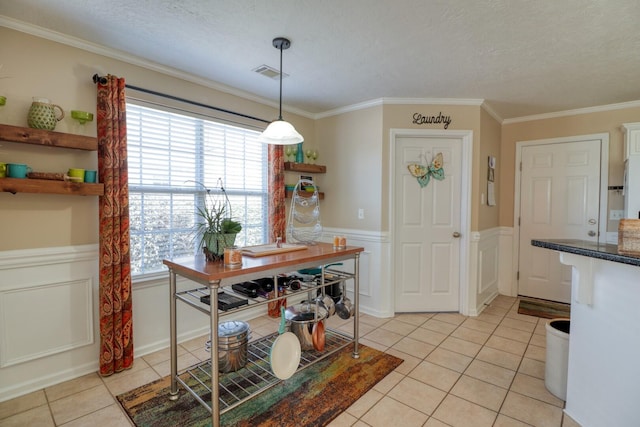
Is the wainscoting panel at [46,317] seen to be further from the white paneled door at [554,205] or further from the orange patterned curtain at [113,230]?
the white paneled door at [554,205]

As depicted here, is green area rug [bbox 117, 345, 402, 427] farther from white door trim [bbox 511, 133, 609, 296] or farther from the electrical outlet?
the electrical outlet

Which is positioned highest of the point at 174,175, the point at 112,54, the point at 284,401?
the point at 112,54

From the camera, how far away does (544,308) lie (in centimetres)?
378

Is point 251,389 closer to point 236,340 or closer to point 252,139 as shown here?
point 236,340

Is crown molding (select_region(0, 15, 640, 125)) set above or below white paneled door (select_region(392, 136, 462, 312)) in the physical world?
above

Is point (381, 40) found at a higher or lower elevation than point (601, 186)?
higher

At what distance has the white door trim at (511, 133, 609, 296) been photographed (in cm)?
365

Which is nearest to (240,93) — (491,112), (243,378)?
(243,378)

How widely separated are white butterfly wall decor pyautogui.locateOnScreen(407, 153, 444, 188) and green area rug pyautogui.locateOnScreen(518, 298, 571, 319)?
1.92 m

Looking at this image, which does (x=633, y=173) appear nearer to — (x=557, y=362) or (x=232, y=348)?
(x=557, y=362)

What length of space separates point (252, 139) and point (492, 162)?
3.01 metres

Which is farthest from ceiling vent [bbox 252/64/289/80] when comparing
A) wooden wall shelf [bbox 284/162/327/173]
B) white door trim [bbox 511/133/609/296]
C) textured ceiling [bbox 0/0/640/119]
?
white door trim [bbox 511/133/609/296]

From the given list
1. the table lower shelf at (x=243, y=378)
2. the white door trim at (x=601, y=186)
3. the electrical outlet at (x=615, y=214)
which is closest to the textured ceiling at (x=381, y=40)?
the white door trim at (x=601, y=186)

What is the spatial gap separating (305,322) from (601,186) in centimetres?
388
